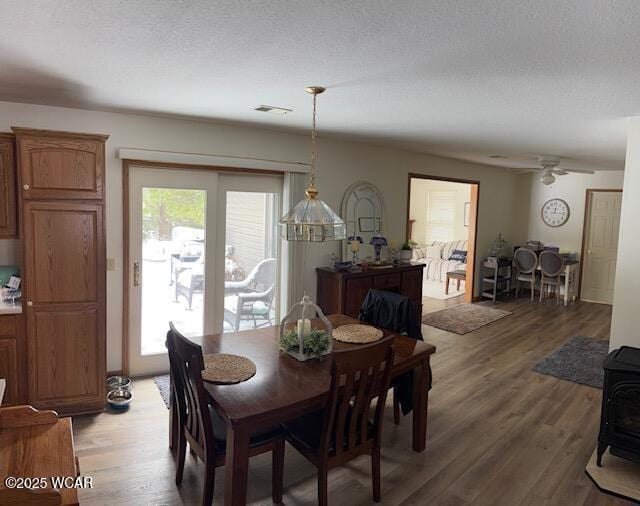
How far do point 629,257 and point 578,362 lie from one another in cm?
200

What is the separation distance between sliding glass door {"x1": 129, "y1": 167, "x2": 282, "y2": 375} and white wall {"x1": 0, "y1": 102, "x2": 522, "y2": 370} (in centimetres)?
16

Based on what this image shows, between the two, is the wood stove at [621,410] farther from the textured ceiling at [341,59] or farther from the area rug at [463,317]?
the area rug at [463,317]

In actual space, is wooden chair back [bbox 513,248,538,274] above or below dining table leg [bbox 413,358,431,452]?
above

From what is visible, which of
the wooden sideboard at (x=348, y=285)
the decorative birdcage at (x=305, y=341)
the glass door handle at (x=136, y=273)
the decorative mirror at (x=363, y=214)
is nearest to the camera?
the decorative birdcage at (x=305, y=341)

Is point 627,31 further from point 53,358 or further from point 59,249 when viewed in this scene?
point 53,358

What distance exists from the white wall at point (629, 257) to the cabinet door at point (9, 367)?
14.1 ft

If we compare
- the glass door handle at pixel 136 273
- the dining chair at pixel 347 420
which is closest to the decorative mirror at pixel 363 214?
the glass door handle at pixel 136 273

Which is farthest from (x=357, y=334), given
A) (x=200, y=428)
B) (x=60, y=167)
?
(x=60, y=167)

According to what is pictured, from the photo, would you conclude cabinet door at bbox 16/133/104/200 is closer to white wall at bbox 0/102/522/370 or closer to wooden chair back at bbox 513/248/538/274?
white wall at bbox 0/102/522/370

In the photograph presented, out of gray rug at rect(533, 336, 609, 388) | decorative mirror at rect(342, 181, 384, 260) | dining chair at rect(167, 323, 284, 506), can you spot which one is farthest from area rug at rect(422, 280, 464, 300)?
dining chair at rect(167, 323, 284, 506)

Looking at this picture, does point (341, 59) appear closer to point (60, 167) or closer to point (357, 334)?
Answer: point (357, 334)

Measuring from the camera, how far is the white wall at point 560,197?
25.5 feet

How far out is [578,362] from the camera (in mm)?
4852

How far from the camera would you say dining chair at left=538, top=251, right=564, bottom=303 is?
7.51 m
